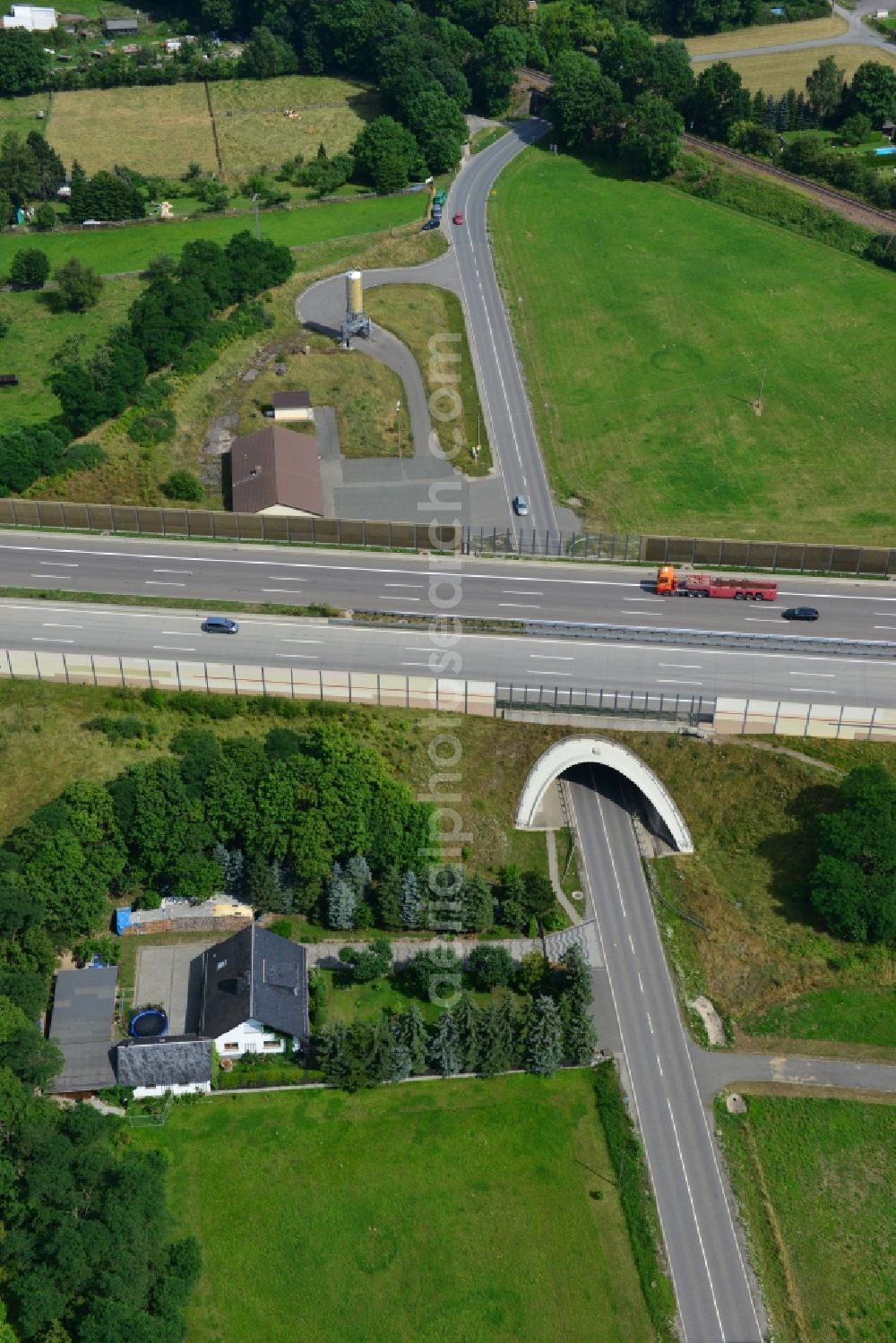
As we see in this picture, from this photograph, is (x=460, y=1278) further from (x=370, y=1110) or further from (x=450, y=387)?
(x=450, y=387)

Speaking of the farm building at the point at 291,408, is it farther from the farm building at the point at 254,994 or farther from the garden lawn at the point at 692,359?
the farm building at the point at 254,994

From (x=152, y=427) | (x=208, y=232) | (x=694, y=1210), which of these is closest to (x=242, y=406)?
(x=152, y=427)

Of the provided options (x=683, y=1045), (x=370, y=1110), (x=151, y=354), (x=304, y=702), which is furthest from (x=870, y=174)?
(x=370, y=1110)

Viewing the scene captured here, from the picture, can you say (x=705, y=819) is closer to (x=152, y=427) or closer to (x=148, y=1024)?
(x=148, y=1024)

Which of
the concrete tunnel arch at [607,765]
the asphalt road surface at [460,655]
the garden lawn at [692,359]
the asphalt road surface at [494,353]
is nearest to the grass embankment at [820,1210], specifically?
the concrete tunnel arch at [607,765]

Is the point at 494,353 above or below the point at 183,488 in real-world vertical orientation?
above
